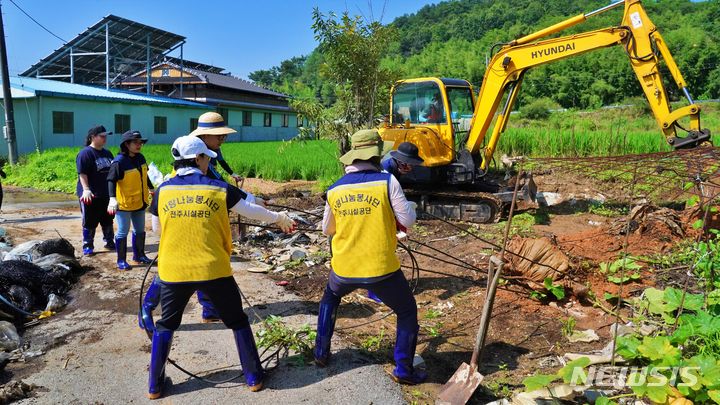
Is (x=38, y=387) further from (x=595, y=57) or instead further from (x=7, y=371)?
(x=595, y=57)

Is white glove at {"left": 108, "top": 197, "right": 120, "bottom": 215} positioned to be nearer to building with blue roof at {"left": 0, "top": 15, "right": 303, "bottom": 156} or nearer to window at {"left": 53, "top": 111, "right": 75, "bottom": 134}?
building with blue roof at {"left": 0, "top": 15, "right": 303, "bottom": 156}

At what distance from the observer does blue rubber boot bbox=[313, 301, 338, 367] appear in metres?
3.71

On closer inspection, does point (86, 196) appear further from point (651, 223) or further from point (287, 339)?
point (651, 223)

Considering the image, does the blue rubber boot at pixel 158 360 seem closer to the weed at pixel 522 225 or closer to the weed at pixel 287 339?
the weed at pixel 287 339

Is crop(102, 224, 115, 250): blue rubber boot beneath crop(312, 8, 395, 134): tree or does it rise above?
beneath

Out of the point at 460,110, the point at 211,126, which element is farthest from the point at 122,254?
the point at 460,110

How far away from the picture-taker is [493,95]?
9031mm

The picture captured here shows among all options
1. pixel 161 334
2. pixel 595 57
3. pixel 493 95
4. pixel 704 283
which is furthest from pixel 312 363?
pixel 595 57

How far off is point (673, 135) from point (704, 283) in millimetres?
3993

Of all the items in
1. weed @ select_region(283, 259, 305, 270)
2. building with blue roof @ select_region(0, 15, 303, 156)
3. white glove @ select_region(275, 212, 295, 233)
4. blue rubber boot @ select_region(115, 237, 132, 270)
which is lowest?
weed @ select_region(283, 259, 305, 270)

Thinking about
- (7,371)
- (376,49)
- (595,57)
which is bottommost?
(7,371)

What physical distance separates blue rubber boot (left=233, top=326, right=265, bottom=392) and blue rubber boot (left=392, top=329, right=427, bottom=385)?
0.99 metres

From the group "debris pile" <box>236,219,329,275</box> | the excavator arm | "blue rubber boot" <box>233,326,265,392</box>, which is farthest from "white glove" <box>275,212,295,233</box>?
the excavator arm

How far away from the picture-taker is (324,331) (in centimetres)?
376
